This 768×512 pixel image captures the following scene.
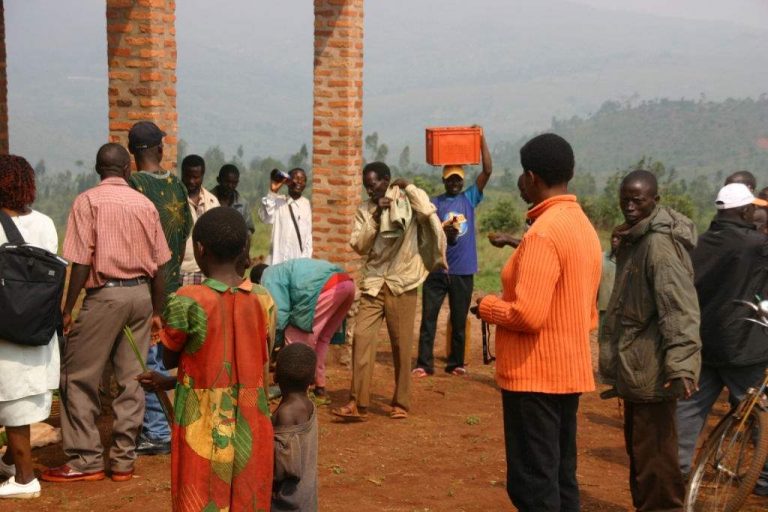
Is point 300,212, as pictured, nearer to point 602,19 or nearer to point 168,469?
point 168,469

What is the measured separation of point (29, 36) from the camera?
8425 centimetres

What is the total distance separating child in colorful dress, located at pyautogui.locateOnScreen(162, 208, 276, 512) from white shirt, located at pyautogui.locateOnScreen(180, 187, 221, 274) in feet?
13.3

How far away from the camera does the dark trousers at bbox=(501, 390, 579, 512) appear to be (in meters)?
4.99

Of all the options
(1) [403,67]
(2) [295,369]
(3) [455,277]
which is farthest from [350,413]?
(1) [403,67]

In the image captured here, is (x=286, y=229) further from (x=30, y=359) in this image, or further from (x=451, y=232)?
(x=30, y=359)

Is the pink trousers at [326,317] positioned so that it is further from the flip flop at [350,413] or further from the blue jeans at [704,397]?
the blue jeans at [704,397]

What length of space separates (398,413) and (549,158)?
443 cm

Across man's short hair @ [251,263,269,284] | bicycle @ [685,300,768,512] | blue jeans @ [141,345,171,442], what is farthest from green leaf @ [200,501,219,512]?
man's short hair @ [251,263,269,284]

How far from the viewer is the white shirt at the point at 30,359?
6.21m

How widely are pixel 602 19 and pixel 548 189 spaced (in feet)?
506

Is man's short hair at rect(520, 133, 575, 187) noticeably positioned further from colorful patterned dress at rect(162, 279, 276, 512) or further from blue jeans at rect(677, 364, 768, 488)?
blue jeans at rect(677, 364, 768, 488)

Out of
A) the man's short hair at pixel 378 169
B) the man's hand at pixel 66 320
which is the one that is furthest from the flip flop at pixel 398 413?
the man's hand at pixel 66 320

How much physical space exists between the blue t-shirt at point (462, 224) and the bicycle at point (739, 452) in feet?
13.6

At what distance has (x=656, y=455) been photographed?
5816 millimetres
